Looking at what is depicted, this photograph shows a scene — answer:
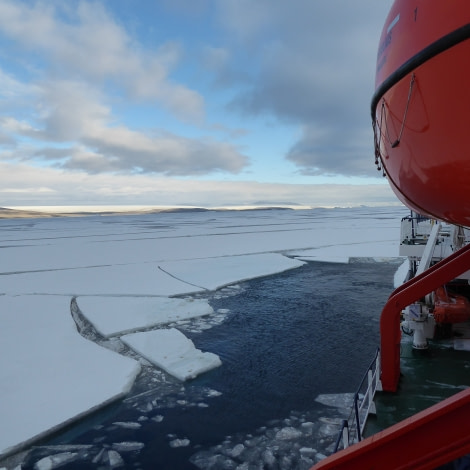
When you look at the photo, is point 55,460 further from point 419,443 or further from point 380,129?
point 380,129

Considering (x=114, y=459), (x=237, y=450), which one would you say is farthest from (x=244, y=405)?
(x=114, y=459)

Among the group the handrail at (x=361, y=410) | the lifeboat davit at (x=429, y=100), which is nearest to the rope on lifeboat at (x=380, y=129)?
the lifeboat davit at (x=429, y=100)

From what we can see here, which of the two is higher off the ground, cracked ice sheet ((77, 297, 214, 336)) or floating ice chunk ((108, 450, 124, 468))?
cracked ice sheet ((77, 297, 214, 336))

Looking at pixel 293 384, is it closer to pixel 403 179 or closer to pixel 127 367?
pixel 127 367

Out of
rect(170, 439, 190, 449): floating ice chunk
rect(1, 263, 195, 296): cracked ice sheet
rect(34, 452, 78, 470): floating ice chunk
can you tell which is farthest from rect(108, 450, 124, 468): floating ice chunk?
rect(1, 263, 195, 296): cracked ice sheet

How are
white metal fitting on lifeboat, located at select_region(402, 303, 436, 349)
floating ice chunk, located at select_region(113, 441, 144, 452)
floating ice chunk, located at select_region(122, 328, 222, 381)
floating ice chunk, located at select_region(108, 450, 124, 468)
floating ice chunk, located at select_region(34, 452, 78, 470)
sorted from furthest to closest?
white metal fitting on lifeboat, located at select_region(402, 303, 436, 349) < floating ice chunk, located at select_region(122, 328, 222, 381) < floating ice chunk, located at select_region(113, 441, 144, 452) < floating ice chunk, located at select_region(108, 450, 124, 468) < floating ice chunk, located at select_region(34, 452, 78, 470)

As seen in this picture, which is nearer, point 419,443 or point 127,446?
point 419,443

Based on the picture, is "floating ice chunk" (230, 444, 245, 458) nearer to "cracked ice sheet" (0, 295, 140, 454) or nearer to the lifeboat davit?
"cracked ice sheet" (0, 295, 140, 454)
